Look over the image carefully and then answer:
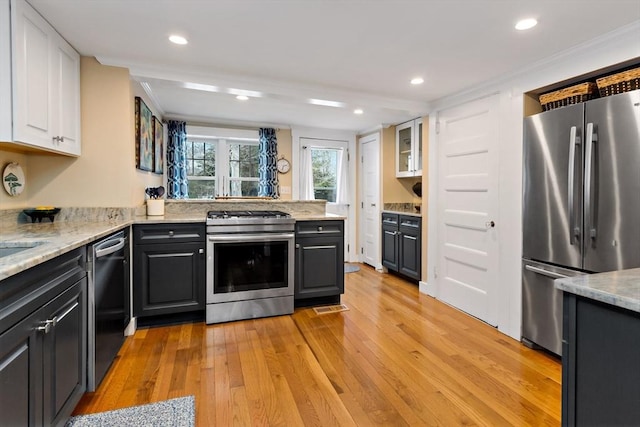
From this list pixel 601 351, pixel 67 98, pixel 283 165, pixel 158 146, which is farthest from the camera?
pixel 283 165

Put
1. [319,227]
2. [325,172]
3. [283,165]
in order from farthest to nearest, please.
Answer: [325,172] < [283,165] < [319,227]

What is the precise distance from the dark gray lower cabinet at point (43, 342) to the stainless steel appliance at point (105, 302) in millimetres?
67

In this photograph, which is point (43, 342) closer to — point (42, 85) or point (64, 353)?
point (64, 353)

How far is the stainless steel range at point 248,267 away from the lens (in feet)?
9.73

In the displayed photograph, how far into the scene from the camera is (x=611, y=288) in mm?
959

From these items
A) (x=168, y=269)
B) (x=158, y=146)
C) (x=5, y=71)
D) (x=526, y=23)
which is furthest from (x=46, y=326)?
(x=158, y=146)

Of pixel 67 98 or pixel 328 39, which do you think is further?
pixel 67 98

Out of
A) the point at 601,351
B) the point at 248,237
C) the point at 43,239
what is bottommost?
the point at 601,351

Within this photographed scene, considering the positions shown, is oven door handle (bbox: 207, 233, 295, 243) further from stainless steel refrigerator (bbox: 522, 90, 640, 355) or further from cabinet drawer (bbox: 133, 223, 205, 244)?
stainless steel refrigerator (bbox: 522, 90, 640, 355)

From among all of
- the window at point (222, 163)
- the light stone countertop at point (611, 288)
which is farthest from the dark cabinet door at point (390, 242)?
the light stone countertop at point (611, 288)

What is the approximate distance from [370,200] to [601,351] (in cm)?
441

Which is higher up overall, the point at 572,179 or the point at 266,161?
the point at 266,161

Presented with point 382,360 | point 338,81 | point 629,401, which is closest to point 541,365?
point 382,360

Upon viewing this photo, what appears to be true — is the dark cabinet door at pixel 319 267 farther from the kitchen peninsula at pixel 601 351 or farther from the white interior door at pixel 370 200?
the kitchen peninsula at pixel 601 351
